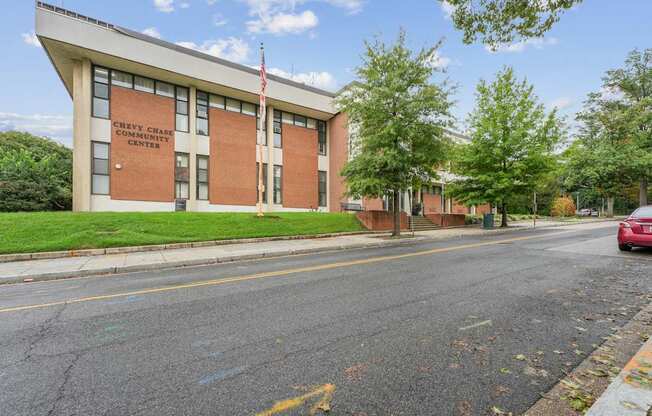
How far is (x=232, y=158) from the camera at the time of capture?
24.7 m

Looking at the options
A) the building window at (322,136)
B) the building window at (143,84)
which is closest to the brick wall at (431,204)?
the building window at (322,136)

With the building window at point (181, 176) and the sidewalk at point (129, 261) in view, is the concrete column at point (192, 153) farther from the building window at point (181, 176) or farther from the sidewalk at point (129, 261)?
the sidewalk at point (129, 261)

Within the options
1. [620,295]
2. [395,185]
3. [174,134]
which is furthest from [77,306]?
[174,134]

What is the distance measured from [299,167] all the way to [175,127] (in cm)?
1051

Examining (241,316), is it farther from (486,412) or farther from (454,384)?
(486,412)

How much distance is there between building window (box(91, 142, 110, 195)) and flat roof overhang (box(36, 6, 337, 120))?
17.3ft

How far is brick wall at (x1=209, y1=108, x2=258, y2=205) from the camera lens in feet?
78.5

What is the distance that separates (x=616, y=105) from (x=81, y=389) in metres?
62.2

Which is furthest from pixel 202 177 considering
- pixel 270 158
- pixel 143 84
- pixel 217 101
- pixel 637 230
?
pixel 637 230

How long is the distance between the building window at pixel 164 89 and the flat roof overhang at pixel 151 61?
1.14 ft

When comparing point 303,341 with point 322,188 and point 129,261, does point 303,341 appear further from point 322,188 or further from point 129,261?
point 322,188

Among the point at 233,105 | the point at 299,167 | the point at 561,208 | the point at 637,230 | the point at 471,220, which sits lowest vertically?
the point at 471,220

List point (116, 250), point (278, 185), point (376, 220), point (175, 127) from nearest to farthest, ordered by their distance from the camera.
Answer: point (116, 250)
point (376, 220)
point (175, 127)
point (278, 185)

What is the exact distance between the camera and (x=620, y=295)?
5785 mm
